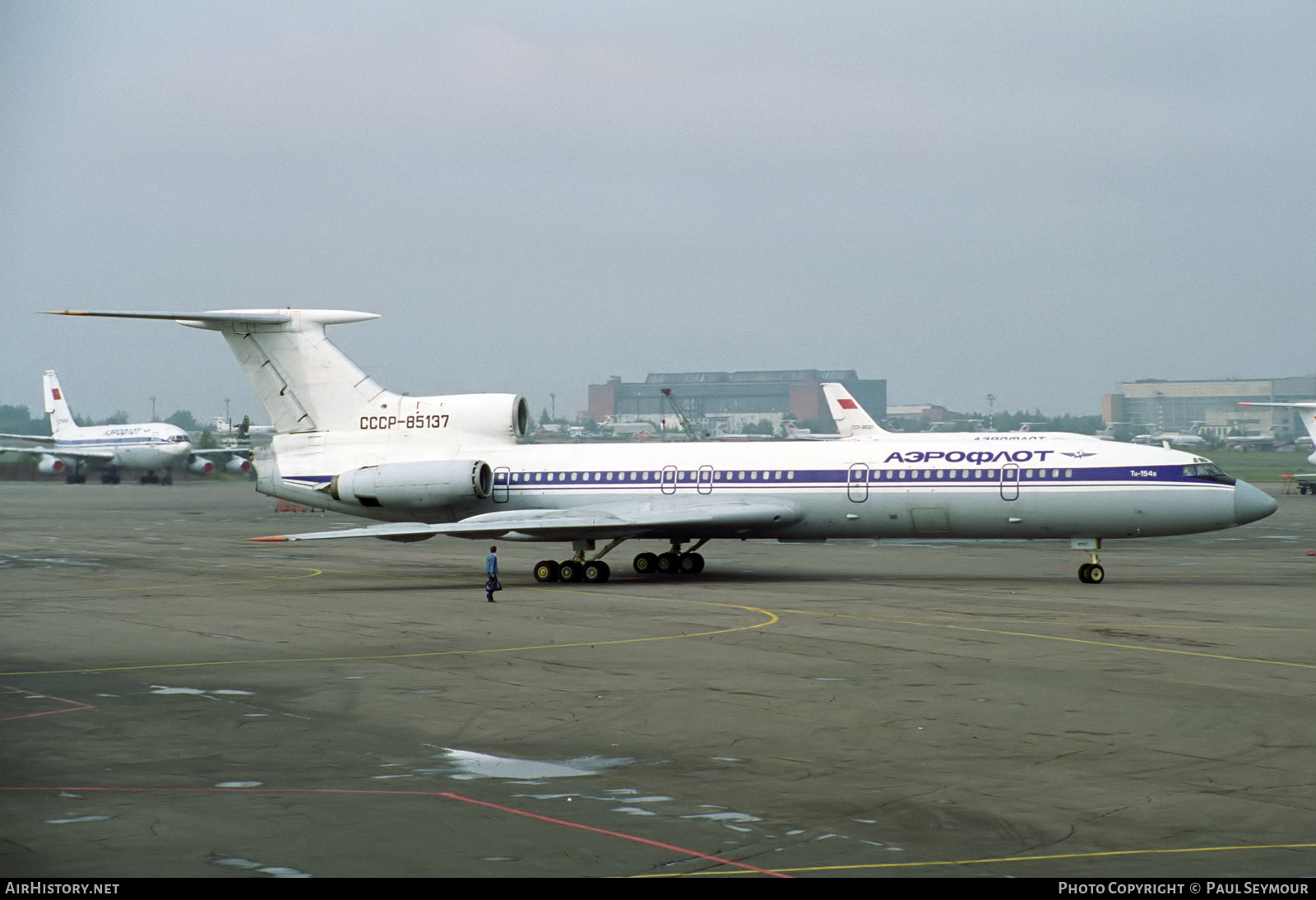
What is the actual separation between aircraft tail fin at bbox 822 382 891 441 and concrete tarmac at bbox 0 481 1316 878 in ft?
107

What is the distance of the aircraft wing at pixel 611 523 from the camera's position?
103ft

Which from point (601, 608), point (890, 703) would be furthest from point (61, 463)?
point (890, 703)

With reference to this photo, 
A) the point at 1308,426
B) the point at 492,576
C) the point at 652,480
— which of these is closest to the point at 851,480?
the point at 652,480

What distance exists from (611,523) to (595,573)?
1661mm

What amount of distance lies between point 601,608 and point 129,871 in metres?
18.0

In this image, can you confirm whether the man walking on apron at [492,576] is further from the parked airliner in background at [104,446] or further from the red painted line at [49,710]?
the parked airliner in background at [104,446]

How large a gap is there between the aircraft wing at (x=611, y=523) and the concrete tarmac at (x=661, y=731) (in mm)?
1573

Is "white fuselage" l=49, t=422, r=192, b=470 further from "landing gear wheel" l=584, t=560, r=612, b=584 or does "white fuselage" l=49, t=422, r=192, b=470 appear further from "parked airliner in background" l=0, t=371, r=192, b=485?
"landing gear wheel" l=584, t=560, r=612, b=584

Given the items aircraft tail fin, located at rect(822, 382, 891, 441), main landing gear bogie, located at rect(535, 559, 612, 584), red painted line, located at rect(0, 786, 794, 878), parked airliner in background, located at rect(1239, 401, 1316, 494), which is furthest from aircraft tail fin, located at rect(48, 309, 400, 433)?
parked airliner in background, located at rect(1239, 401, 1316, 494)

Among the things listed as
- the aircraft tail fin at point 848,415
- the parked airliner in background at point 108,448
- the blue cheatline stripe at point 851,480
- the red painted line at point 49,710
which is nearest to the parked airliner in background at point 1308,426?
the aircraft tail fin at point 848,415

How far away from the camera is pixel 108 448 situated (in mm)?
91312

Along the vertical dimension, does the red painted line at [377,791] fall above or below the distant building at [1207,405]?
below

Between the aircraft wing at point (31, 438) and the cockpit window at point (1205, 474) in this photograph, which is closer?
the cockpit window at point (1205, 474)
